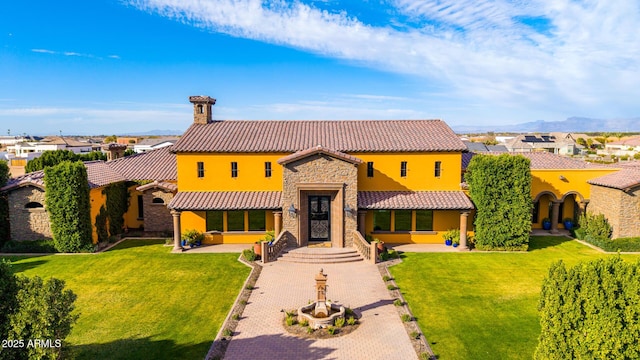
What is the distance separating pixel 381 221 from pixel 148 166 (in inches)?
775

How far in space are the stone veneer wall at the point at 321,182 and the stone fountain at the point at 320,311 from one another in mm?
9435

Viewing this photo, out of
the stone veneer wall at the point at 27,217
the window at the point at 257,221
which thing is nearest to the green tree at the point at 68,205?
the stone veneer wall at the point at 27,217

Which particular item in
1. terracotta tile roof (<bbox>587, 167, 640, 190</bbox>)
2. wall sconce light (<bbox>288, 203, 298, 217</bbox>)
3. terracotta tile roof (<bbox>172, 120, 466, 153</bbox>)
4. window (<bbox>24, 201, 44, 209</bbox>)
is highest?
terracotta tile roof (<bbox>172, 120, 466, 153</bbox>)

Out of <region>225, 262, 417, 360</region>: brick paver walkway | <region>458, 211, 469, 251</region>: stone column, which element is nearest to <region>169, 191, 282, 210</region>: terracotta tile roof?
<region>225, 262, 417, 360</region>: brick paver walkway

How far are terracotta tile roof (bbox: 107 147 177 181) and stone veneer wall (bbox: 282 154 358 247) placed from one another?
417 inches

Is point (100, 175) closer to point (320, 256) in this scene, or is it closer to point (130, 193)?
point (130, 193)

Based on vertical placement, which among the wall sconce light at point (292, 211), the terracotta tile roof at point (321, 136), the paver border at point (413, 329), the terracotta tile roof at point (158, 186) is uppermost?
the terracotta tile roof at point (321, 136)

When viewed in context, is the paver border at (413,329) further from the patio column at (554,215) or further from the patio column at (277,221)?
the patio column at (554,215)

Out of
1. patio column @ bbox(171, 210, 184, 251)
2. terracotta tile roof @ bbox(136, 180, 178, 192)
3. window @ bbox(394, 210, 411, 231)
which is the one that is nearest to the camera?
patio column @ bbox(171, 210, 184, 251)

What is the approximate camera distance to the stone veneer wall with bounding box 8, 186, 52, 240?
89.1ft

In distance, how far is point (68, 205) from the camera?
1041 inches

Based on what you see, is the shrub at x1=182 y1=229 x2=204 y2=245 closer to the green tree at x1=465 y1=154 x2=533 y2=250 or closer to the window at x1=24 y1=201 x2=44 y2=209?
the window at x1=24 y1=201 x2=44 y2=209

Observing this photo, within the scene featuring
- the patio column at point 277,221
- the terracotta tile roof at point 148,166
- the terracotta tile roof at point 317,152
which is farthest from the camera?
the terracotta tile roof at point 148,166

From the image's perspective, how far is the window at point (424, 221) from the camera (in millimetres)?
29438
